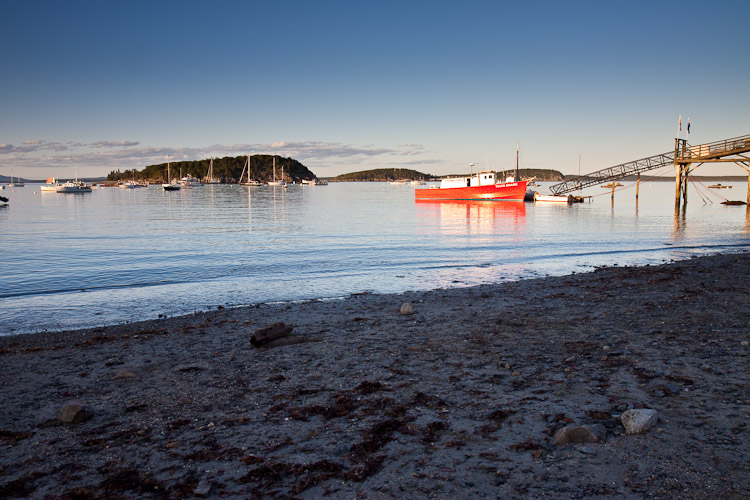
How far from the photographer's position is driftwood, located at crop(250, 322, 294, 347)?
8.15 m

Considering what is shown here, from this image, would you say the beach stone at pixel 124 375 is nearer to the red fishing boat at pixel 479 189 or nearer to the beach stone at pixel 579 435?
the beach stone at pixel 579 435

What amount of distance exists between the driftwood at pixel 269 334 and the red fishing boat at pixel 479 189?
65.3m

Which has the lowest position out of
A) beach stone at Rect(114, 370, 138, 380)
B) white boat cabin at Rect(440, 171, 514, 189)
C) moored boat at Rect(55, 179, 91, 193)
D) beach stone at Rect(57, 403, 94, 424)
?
beach stone at Rect(114, 370, 138, 380)

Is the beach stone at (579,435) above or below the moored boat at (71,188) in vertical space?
below

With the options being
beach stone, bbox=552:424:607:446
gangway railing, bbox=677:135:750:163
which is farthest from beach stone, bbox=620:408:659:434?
gangway railing, bbox=677:135:750:163

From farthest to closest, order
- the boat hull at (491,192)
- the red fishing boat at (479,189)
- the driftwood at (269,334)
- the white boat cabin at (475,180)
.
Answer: the white boat cabin at (475,180) < the red fishing boat at (479,189) < the boat hull at (491,192) < the driftwood at (269,334)

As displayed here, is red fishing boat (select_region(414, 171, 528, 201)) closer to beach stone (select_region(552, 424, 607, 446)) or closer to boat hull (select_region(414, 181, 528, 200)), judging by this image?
boat hull (select_region(414, 181, 528, 200))

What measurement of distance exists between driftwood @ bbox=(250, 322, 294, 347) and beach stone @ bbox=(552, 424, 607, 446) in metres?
5.23

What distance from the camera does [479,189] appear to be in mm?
71250

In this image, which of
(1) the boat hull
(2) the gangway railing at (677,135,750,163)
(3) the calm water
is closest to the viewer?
(3) the calm water

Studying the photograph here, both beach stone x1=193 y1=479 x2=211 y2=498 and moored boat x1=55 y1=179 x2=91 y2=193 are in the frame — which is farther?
moored boat x1=55 y1=179 x2=91 y2=193

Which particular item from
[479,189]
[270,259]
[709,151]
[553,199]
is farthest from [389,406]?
[553,199]

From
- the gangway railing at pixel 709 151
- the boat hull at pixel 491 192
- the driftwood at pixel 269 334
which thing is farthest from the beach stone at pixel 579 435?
the boat hull at pixel 491 192

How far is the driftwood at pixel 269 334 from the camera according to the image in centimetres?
815
